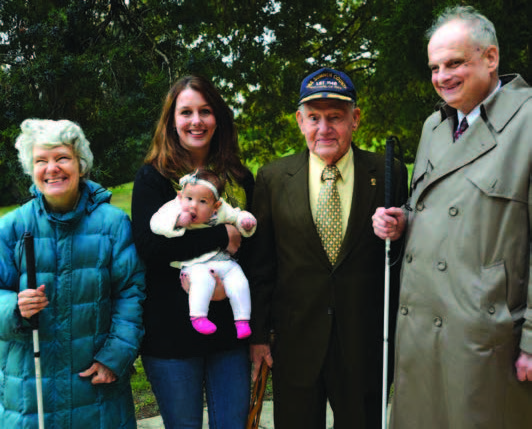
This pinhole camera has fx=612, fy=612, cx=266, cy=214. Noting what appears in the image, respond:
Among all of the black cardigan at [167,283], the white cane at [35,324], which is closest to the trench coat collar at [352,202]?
the black cardigan at [167,283]

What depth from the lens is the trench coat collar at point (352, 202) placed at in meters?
3.02

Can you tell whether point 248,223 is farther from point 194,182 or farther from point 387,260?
point 387,260

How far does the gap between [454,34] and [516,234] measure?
3.00ft

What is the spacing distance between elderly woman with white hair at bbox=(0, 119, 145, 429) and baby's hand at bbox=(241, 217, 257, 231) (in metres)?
0.62

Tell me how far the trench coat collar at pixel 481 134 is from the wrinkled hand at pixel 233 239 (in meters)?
0.91

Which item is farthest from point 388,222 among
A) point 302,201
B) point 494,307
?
point 494,307

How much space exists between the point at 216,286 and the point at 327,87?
113cm

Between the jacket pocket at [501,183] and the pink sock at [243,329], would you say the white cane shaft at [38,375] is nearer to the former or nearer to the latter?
the pink sock at [243,329]

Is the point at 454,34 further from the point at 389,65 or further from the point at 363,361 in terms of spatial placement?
the point at 389,65

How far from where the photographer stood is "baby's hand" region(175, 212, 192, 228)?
9.28ft

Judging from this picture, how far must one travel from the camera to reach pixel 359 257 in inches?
119

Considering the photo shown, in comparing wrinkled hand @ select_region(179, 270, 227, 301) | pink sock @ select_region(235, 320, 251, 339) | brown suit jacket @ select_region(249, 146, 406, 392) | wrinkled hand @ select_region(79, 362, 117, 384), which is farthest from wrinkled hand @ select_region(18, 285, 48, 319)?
brown suit jacket @ select_region(249, 146, 406, 392)

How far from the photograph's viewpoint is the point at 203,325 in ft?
9.27

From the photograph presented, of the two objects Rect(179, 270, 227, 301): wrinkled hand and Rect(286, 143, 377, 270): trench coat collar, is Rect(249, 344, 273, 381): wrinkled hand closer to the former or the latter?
Rect(179, 270, 227, 301): wrinkled hand
